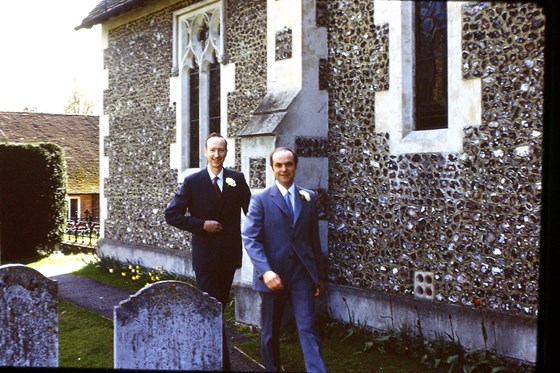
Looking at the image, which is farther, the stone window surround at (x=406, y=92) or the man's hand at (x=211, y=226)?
the stone window surround at (x=406, y=92)

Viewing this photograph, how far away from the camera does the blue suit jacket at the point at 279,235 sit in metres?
5.11

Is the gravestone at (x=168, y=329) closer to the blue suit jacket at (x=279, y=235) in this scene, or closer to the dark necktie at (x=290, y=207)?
the blue suit jacket at (x=279, y=235)

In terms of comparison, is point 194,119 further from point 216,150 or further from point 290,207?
point 290,207

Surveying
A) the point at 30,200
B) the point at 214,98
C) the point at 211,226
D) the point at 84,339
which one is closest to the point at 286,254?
the point at 211,226

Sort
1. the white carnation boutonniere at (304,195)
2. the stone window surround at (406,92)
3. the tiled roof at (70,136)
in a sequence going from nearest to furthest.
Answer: the white carnation boutonniere at (304,195) → the stone window surround at (406,92) → the tiled roof at (70,136)

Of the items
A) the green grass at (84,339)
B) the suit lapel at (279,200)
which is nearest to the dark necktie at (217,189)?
the suit lapel at (279,200)

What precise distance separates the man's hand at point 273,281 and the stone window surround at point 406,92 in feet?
8.89

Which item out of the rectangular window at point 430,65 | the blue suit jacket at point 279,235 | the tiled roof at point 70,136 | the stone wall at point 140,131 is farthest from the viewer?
the tiled roof at point 70,136

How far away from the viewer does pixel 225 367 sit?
5195 millimetres

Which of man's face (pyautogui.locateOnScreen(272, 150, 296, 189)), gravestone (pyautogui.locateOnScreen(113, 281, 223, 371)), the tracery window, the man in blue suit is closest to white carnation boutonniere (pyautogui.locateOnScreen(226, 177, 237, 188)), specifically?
the man in blue suit

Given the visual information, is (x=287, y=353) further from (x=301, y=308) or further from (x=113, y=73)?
(x=113, y=73)

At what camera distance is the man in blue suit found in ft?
16.6

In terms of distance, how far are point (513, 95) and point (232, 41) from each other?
539 centimetres

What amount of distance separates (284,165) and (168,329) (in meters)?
1.52
